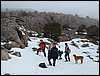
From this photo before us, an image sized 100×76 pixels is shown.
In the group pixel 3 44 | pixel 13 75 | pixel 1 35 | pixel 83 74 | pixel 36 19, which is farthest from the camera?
pixel 36 19

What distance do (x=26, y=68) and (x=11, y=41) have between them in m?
6.75

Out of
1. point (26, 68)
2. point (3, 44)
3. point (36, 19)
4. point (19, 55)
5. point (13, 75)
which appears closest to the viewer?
point (13, 75)

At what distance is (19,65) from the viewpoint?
52.2ft

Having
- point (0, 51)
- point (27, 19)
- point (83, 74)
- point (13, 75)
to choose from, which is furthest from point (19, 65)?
point (27, 19)

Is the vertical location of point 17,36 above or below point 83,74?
above

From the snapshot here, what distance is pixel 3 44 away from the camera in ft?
66.6

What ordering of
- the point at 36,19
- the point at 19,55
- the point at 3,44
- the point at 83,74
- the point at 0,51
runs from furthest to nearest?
the point at 36,19
the point at 3,44
the point at 19,55
the point at 0,51
the point at 83,74

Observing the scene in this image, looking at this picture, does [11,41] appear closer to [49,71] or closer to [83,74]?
[49,71]

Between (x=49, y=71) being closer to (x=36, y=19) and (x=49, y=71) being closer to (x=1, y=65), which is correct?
(x=1, y=65)

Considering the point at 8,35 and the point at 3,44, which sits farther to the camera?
the point at 8,35

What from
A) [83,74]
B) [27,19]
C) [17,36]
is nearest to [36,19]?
[27,19]

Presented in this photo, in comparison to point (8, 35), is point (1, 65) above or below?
below

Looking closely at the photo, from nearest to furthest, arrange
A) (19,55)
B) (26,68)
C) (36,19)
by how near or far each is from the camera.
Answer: (26,68) → (19,55) → (36,19)

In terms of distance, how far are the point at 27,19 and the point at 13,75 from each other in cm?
4992
